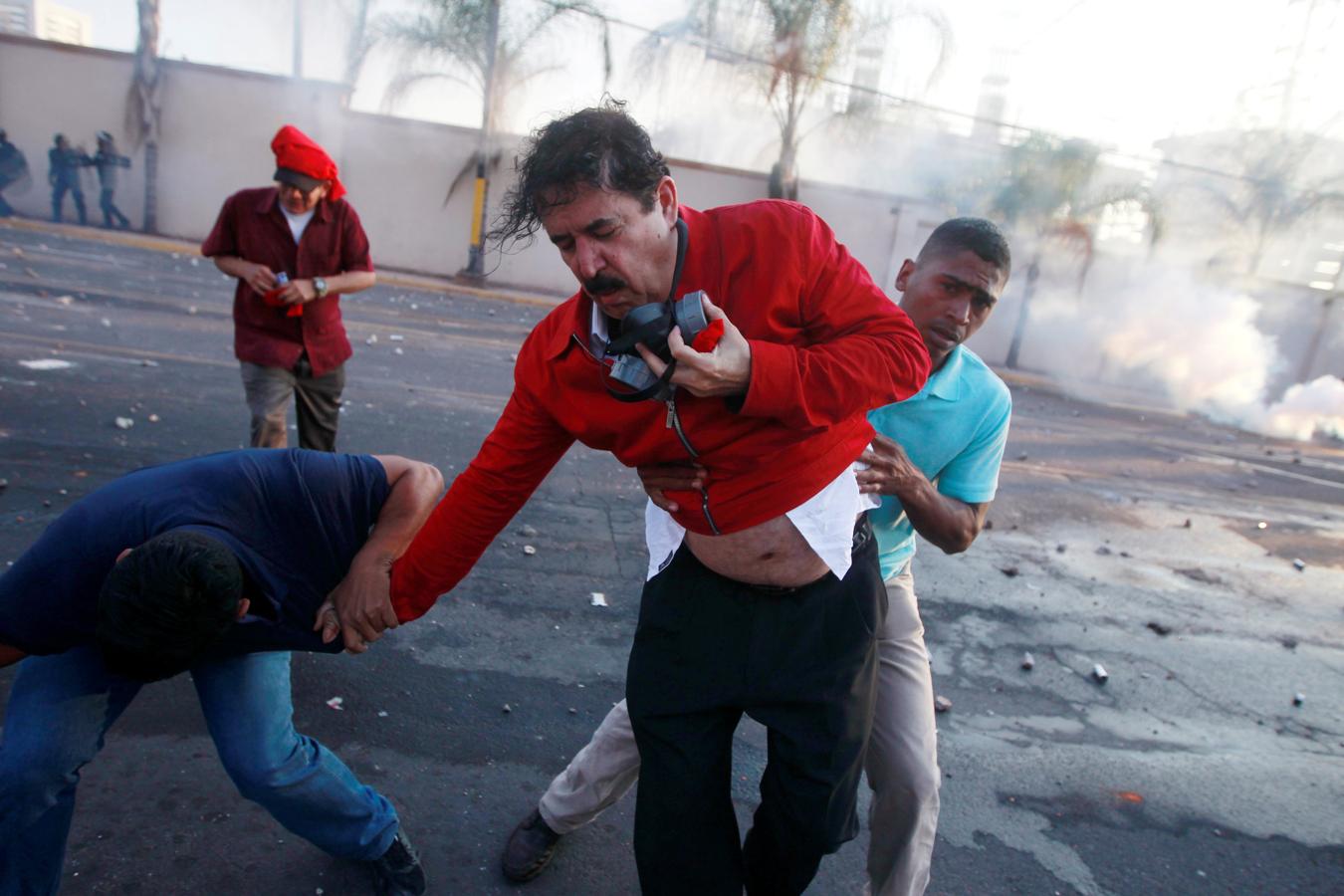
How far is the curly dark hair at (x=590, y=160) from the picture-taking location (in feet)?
5.38

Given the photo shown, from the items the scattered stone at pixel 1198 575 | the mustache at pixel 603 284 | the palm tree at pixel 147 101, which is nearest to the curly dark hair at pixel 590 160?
the mustache at pixel 603 284

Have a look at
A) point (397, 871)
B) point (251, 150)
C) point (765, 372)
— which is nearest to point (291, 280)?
point (397, 871)

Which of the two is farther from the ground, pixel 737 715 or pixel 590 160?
pixel 590 160

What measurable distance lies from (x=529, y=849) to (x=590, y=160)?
6.44ft

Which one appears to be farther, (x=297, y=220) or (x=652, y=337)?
(x=297, y=220)

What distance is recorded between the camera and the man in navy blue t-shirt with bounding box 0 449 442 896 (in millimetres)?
1854

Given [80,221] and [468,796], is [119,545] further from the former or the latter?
[80,221]

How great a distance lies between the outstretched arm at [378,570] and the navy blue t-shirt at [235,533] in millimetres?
45

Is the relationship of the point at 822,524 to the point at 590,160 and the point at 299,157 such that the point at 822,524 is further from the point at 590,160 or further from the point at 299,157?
the point at 299,157

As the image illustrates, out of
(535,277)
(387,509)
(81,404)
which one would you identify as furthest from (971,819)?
(535,277)

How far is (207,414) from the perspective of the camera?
6.36 m

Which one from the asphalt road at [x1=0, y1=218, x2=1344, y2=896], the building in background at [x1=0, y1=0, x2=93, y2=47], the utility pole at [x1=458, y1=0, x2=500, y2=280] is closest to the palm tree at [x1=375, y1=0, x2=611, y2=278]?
the utility pole at [x1=458, y1=0, x2=500, y2=280]

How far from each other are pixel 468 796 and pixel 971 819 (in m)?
1.76

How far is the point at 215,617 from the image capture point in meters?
1.85
